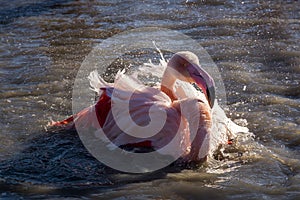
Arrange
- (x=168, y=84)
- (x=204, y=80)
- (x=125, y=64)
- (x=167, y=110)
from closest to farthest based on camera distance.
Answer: (x=204, y=80)
(x=167, y=110)
(x=168, y=84)
(x=125, y=64)

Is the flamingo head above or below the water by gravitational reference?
above

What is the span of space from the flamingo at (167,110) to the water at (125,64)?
7.9 inches

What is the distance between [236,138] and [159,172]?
2.54 feet

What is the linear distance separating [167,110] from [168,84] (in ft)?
1.05

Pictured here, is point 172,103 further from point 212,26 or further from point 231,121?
point 212,26

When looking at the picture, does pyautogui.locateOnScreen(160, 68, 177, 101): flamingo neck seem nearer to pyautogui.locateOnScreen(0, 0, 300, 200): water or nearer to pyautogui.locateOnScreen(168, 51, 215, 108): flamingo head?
pyautogui.locateOnScreen(168, 51, 215, 108): flamingo head

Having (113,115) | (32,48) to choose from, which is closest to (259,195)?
(113,115)

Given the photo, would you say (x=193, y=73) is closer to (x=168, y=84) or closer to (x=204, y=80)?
(x=204, y=80)

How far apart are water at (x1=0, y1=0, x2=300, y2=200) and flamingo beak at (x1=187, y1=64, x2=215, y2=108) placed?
470 millimetres

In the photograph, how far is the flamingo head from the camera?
13.0 feet

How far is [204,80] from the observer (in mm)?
3984

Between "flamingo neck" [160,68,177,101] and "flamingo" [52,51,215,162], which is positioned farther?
"flamingo neck" [160,68,177,101]

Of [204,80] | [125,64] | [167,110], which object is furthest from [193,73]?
[125,64]

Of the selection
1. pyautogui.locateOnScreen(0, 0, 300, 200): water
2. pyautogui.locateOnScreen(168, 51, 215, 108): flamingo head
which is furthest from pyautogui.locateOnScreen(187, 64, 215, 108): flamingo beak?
pyautogui.locateOnScreen(0, 0, 300, 200): water
